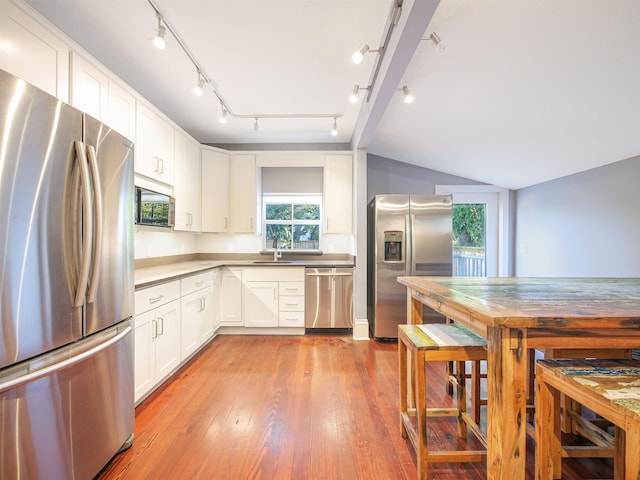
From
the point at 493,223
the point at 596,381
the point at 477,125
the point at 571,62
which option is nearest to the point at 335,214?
the point at 477,125

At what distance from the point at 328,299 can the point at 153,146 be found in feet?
8.27

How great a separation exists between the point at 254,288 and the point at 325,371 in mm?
1442

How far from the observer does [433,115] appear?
2.82 m

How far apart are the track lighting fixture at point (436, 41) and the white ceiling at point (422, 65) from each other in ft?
0.18

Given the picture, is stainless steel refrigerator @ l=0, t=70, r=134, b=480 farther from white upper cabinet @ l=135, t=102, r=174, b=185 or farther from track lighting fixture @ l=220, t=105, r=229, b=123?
track lighting fixture @ l=220, t=105, r=229, b=123

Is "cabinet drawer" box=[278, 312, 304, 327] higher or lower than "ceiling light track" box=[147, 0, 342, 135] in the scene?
lower

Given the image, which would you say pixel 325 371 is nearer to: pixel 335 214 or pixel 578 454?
pixel 578 454

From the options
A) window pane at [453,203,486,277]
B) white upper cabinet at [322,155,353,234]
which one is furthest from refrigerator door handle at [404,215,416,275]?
window pane at [453,203,486,277]

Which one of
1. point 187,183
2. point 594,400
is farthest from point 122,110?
point 594,400

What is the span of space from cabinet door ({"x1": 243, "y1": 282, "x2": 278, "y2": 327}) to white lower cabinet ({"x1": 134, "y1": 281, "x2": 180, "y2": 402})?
110 centimetres

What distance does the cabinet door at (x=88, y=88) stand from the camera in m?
1.75

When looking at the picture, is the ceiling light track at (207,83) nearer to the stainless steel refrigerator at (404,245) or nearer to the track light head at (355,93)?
the track light head at (355,93)

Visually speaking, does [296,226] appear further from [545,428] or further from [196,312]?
[545,428]

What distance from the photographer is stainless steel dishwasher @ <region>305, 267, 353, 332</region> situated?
12.0ft
